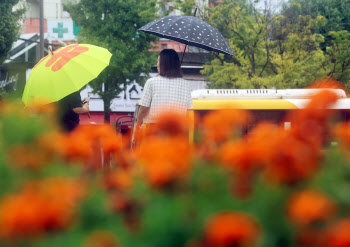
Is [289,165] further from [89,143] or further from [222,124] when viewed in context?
[89,143]

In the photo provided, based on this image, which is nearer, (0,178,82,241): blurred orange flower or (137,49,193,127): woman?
(0,178,82,241): blurred orange flower

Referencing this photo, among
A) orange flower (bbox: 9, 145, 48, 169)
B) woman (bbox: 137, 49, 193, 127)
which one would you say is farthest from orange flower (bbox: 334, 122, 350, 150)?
woman (bbox: 137, 49, 193, 127)

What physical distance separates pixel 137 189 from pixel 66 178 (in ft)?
0.66

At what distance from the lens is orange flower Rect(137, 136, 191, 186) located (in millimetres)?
992

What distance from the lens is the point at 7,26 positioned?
18359 millimetres

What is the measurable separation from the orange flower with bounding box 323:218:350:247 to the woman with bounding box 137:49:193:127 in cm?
334

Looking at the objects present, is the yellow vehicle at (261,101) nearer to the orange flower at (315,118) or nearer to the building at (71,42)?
the orange flower at (315,118)

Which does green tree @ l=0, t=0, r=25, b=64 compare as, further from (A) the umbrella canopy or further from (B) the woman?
(B) the woman

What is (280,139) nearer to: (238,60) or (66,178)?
(66,178)

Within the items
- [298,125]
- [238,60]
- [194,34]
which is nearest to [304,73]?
[238,60]

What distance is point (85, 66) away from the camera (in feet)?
14.2

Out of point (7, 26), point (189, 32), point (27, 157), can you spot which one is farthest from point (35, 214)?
point (7, 26)

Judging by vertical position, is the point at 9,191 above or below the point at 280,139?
below

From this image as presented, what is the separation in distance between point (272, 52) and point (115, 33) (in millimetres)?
8026
